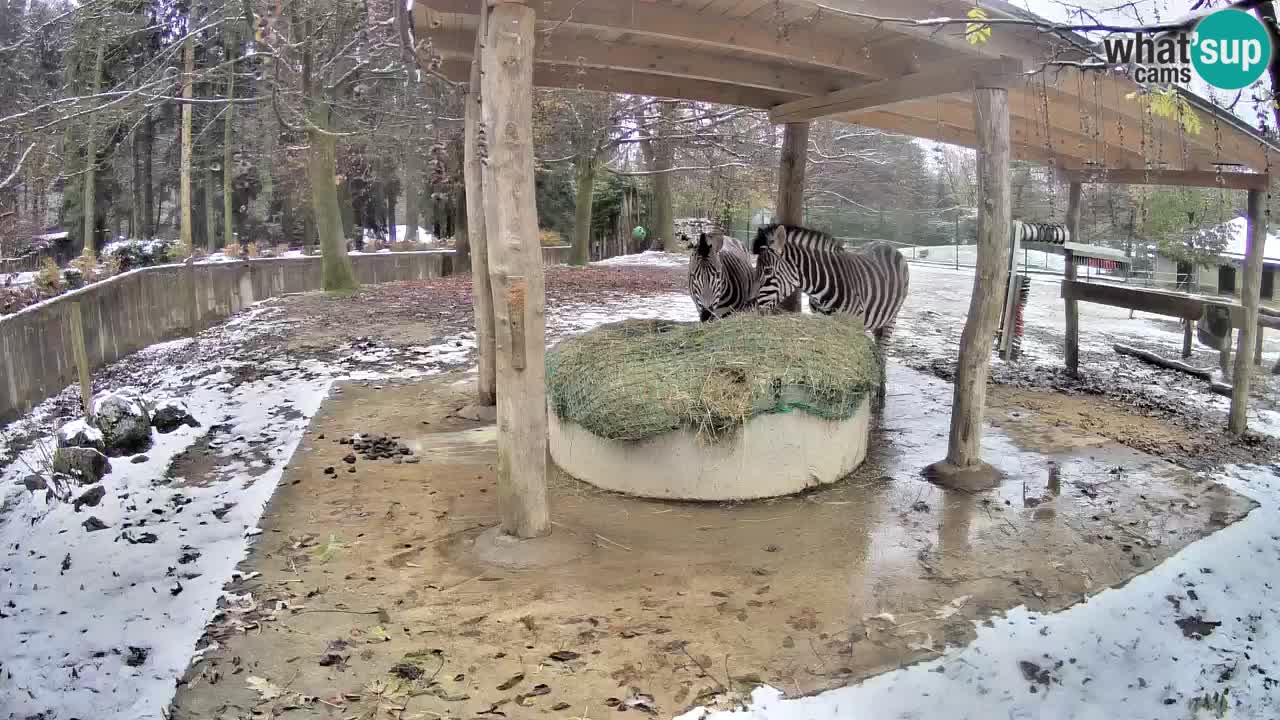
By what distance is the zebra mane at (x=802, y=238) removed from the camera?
8.46m

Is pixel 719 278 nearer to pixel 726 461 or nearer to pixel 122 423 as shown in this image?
pixel 726 461

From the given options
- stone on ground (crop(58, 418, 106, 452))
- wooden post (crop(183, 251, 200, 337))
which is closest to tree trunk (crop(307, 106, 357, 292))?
wooden post (crop(183, 251, 200, 337))

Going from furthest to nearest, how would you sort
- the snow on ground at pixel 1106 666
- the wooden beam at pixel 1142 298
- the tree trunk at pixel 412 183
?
the tree trunk at pixel 412 183, the wooden beam at pixel 1142 298, the snow on ground at pixel 1106 666

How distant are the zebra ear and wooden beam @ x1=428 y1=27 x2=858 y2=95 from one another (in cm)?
131

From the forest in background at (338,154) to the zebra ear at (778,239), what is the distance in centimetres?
318

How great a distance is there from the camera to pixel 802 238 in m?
8.52

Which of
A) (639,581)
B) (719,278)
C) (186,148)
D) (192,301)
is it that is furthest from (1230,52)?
(186,148)

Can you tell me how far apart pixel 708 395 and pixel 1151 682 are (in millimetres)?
2798

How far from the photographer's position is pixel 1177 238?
15.3 meters

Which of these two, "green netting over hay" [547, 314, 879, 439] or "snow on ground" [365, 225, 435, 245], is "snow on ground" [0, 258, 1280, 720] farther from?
"snow on ground" [365, 225, 435, 245]

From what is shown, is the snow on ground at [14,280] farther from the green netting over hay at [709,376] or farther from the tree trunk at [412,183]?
the green netting over hay at [709,376]

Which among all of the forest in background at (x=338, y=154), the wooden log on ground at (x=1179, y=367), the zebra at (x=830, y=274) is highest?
the forest in background at (x=338, y=154)

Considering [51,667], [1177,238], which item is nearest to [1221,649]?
[51,667]

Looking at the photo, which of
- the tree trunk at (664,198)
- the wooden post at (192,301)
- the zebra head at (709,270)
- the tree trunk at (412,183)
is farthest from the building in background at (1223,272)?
the wooden post at (192,301)
